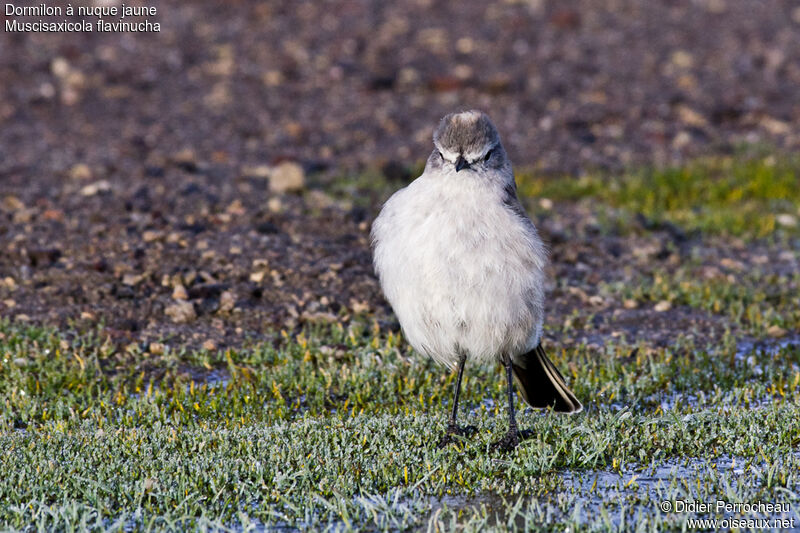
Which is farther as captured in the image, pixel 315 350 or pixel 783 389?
pixel 315 350

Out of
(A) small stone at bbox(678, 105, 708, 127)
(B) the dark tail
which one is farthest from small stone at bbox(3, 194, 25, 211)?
(A) small stone at bbox(678, 105, 708, 127)

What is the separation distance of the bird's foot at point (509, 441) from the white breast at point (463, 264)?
1.90 ft

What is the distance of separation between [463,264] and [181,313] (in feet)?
12.1

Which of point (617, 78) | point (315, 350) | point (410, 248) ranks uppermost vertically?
point (617, 78)

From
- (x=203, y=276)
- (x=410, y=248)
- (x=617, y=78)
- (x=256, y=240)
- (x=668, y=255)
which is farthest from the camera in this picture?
(x=617, y=78)

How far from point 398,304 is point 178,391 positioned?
2056 millimetres

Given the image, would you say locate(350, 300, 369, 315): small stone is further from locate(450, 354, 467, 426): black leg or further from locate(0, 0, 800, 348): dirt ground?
locate(450, 354, 467, 426): black leg

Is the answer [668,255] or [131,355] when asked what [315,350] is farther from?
[668,255]

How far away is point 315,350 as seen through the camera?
29.8 ft

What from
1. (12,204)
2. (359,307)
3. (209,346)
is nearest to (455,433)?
(209,346)

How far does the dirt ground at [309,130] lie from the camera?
10273 millimetres

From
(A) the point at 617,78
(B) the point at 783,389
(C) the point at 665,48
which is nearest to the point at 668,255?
(B) the point at 783,389

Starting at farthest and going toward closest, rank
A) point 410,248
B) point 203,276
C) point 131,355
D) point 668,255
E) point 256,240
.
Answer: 1. point 668,255
2. point 256,240
3. point 203,276
4. point 131,355
5. point 410,248

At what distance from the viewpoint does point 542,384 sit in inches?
309
